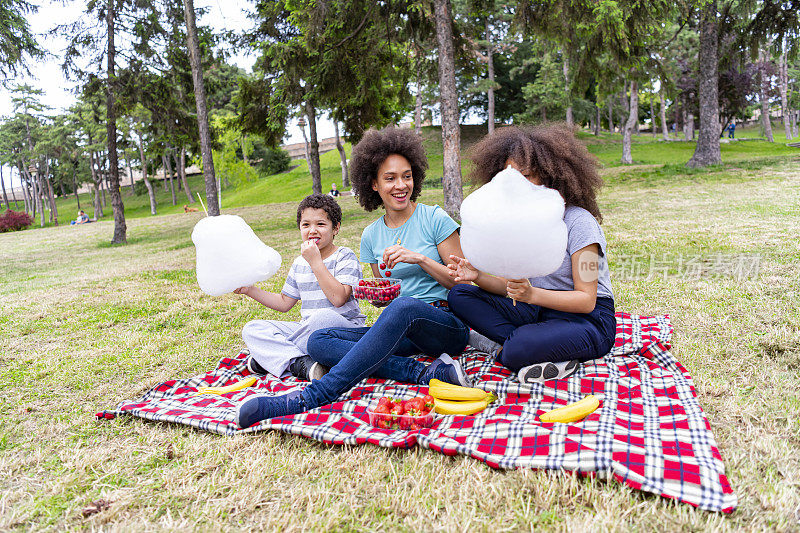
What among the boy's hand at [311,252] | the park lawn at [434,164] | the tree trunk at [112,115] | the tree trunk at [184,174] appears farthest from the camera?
the tree trunk at [184,174]

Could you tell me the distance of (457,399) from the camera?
255 cm

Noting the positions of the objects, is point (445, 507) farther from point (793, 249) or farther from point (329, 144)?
point (329, 144)

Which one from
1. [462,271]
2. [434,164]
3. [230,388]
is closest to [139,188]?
[434,164]

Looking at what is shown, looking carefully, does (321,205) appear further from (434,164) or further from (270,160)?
(270,160)

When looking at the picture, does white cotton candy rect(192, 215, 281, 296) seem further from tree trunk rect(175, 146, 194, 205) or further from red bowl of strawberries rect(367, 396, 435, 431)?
tree trunk rect(175, 146, 194, 205)

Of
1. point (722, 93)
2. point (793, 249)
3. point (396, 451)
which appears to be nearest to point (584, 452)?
point (396, 451)

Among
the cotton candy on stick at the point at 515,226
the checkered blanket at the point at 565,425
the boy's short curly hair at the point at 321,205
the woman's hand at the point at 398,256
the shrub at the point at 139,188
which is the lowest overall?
the checkered blanket at the point at 565,425

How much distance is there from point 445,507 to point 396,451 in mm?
437

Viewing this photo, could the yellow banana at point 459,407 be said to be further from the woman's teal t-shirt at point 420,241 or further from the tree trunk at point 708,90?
the tree trunk at point 708,90

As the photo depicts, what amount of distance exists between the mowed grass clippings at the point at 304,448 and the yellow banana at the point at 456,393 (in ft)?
1.62

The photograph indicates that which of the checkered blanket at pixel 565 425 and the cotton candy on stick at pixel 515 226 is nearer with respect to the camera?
the checkered blanket at pixel 565 425

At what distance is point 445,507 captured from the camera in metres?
1.75

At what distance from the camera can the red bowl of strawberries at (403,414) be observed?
231cm

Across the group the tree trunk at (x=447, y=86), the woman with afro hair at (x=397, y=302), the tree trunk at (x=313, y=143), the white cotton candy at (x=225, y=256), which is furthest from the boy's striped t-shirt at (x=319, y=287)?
the tree trunk at (x=313, y=143)
